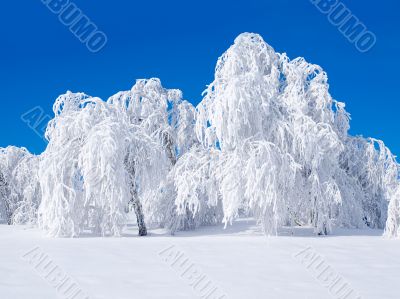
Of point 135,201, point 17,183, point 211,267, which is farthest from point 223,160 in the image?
point 17,183

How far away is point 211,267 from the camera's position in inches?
345

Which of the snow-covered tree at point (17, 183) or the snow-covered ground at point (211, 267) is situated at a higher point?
the snow-covered tree at point (17, 183)

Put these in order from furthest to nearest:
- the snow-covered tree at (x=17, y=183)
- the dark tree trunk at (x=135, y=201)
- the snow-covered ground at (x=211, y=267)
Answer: the snow-covered tree at (x=17, y=183) < the dark tree trunk at (x=135, y=201) < the snow-covered ground at (x=211, y=267)

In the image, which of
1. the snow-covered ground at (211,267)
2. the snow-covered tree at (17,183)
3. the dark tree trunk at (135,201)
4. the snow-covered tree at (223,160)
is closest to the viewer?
the snow-covered ground at (211,267)

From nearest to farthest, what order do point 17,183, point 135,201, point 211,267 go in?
point 211,267 → point 135,201 → point 17,183

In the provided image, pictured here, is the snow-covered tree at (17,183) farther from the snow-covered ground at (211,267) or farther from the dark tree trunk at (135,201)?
the snow-covered ground at (211,267)

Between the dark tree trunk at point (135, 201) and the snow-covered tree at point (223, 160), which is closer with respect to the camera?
the snow-covered tree at point (223, 160)

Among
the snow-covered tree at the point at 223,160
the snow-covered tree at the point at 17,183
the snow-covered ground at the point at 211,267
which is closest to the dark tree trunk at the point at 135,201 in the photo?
the snow-covered tree at the point at 223,160

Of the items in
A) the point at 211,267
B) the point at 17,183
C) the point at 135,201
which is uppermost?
the point at 17,183

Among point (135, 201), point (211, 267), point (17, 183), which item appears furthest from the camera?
point (17, 183)

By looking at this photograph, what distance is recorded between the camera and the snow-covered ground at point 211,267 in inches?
268

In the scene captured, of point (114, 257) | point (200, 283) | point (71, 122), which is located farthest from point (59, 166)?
point (200, 283)

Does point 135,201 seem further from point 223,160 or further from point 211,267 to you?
point 211,267

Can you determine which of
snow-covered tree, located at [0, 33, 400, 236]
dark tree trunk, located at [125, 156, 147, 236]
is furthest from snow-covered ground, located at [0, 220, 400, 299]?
dark tree trunk, located at [125, 156, 147, 236]
